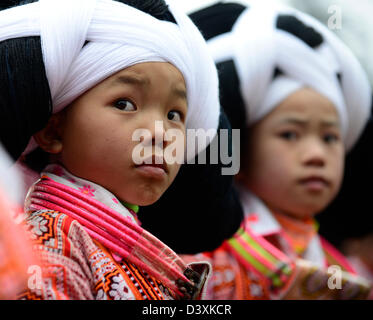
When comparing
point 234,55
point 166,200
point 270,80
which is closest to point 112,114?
point 166,200

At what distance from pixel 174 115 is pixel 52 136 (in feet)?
0.95

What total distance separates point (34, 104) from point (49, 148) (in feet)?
0.49

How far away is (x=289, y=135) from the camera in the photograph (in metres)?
2.23

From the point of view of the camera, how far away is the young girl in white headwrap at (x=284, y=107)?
82.7 inches

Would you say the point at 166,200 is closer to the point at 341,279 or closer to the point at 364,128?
the point at 341,279

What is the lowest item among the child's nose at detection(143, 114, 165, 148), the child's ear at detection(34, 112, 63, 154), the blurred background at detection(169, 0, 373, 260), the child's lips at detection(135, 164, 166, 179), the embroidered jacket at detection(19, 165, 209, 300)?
the blurred background at detection(169, 0, 373, 260)

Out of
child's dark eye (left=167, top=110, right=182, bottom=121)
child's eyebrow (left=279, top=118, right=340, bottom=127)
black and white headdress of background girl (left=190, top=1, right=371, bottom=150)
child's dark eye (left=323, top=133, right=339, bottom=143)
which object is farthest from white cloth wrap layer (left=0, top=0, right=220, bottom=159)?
child's dark eye (left=323, top=133, right=339, bottom=143)

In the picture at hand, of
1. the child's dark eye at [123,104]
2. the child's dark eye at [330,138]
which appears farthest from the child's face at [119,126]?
the child's dark eye at [330,138]

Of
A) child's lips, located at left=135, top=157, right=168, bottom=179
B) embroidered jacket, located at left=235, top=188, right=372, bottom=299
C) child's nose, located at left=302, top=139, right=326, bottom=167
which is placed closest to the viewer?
child's lips, located at left=135, top=157, right=168, bottom=179

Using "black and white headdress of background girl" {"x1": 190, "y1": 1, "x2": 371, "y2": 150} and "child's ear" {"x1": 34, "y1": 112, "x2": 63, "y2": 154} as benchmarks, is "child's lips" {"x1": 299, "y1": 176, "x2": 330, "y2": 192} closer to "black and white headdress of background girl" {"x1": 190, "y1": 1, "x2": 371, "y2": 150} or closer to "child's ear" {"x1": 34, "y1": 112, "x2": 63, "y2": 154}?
"black and white headdress of background girl" {"x1": 190, "y1": 1, "x2": 371, "y2": 150}

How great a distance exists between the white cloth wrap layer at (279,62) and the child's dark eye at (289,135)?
0.10 meters

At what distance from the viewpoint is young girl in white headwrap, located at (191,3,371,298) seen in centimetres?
Result: 210

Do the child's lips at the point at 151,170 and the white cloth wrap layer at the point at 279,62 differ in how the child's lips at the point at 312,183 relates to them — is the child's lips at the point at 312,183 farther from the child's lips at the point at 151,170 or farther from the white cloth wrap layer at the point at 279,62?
the child's lips at the point at 151,170

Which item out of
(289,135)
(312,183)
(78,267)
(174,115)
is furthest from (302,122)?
(78,267)
